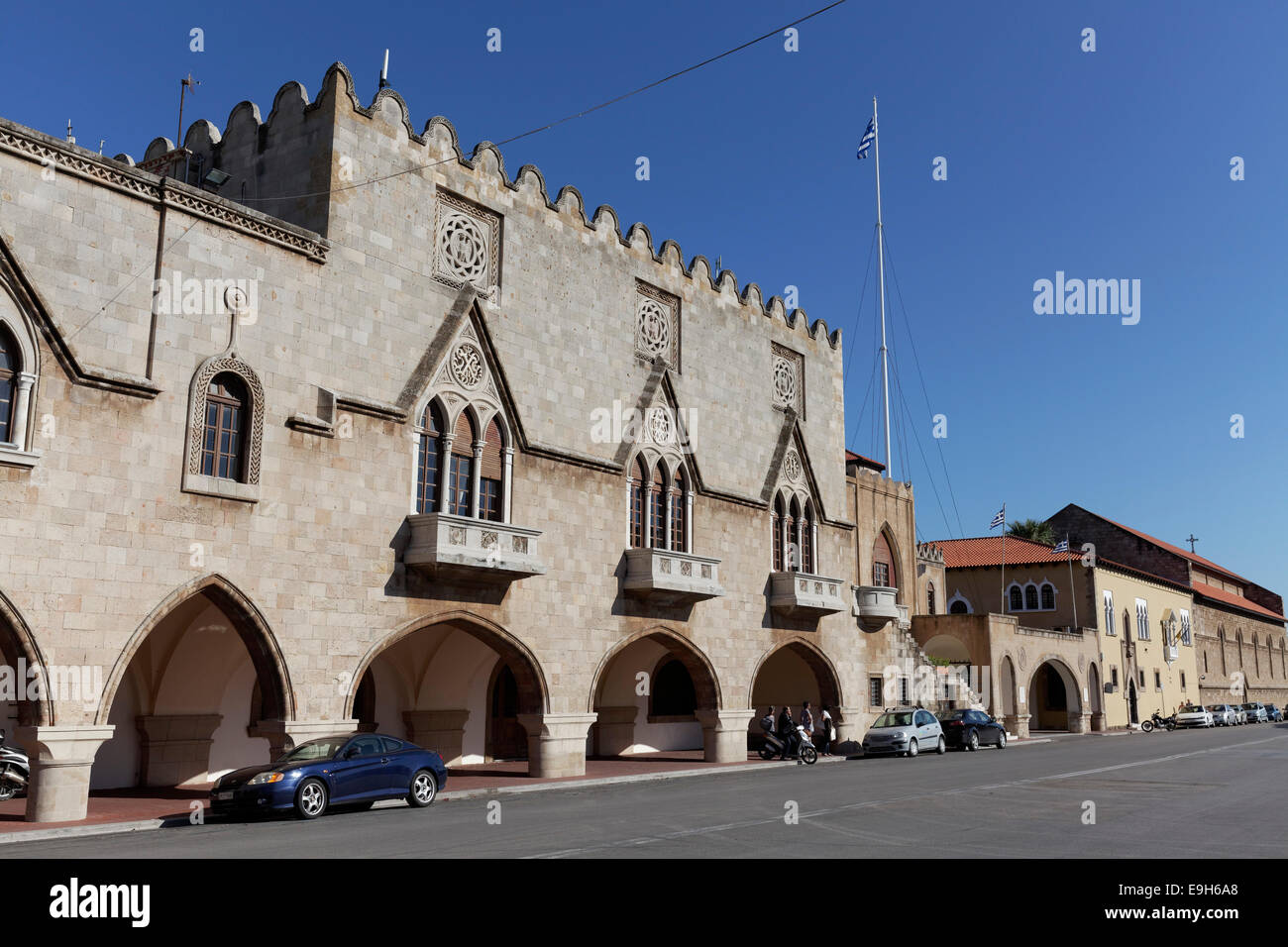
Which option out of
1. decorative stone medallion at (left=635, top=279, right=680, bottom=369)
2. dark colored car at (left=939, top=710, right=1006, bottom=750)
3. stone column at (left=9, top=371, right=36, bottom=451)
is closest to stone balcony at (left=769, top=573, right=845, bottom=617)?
decorative stone medallion at (left=635, top=279, right=680, bottom=369)

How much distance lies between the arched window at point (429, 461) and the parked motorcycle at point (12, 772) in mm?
8367

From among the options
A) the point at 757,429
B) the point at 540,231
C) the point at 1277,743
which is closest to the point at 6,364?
the point at 540,231

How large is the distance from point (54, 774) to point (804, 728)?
69.9 feet

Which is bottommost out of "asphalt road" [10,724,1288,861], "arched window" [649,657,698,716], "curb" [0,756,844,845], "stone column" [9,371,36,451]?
"curb" [0,756,844,845]

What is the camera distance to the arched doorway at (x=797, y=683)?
3522 centimetres

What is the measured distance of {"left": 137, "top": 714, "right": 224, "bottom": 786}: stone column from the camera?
2239 cm

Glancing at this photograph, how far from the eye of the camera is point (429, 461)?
2355 cm

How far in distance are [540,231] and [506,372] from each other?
4.02 m

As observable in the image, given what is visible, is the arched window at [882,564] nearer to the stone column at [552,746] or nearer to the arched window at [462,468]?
the stone column at [552,746]

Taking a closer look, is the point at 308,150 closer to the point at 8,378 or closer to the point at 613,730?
the point at 8,378

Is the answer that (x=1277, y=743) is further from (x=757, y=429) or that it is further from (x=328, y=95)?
(x=328, y=95)

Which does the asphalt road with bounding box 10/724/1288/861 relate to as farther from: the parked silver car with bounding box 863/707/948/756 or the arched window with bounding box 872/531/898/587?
the arched window with bounding box 872/531/898/587

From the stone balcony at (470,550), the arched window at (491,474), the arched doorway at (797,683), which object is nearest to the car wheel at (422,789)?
the stone balcony at (470,550)

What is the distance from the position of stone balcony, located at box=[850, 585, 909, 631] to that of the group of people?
3.36 metres
